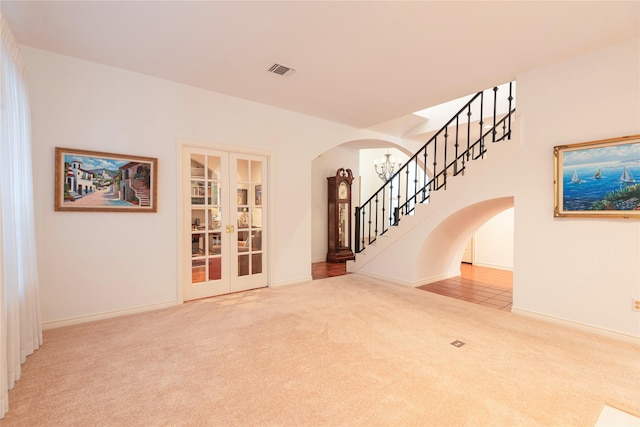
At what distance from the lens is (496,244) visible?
6633mm

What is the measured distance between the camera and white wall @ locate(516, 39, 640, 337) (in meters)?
2.93

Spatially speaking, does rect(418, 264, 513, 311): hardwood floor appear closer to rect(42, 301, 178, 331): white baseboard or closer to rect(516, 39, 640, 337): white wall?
rect(516, 39, 640, 337): white wall

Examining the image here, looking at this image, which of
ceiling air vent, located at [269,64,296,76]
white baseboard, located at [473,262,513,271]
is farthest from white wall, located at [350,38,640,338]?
white baseboard, located at [473,262,513,271]

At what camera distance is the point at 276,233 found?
492 cm

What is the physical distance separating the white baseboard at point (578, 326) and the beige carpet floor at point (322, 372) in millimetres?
116

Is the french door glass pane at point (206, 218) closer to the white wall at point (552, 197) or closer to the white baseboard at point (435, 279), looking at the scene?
the white baseboard at point (435, 279)

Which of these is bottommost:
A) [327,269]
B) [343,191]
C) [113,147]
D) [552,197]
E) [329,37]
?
[327,269]

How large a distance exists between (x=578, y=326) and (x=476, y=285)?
6.40 ft

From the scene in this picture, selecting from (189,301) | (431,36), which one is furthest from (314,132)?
(189,301)

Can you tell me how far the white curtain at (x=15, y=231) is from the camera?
206 centimetres

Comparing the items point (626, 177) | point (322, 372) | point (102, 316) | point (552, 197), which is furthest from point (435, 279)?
point (102, 316)

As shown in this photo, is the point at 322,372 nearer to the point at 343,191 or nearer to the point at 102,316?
the point at 102,316

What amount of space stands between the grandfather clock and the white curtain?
5.56m

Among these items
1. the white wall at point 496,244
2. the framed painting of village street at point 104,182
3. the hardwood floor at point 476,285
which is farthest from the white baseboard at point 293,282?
the white wall at point 496,244
